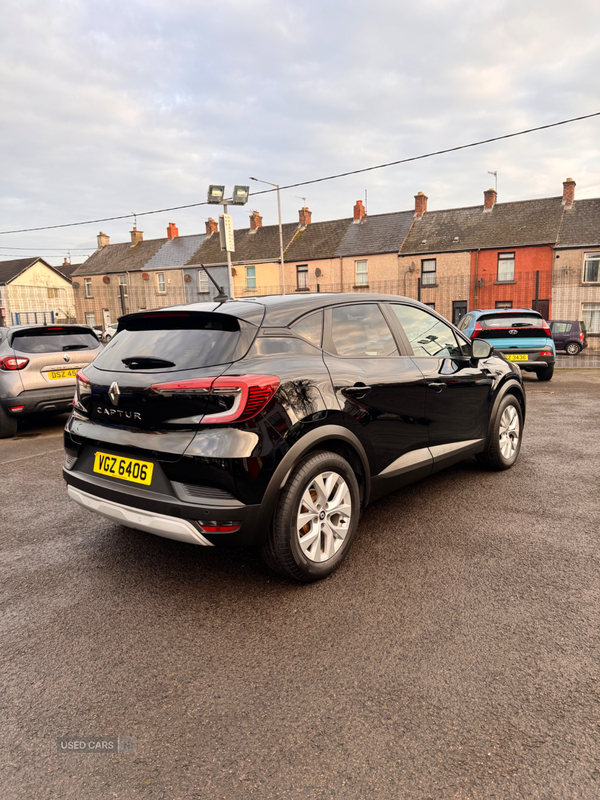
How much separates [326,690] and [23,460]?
5074 millimetres

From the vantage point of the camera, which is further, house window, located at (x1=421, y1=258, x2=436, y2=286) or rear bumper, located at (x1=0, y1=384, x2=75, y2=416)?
house window, located at (x1=421, y1=258, x2=436, y2=286)

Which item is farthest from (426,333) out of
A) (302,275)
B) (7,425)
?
(302,275)

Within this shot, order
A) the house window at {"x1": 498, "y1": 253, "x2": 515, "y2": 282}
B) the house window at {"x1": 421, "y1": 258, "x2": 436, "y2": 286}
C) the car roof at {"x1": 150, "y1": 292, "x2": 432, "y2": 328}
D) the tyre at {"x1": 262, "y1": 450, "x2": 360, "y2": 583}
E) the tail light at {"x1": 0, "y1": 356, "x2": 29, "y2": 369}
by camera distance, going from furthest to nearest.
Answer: the house window at {"x1": 421, "y1": 258, "x2": 436, "y2": 286}
the house window at {"x1": 498, "y1": 253, "x2": 515, "y2": 282}
the tail light at {"x1": 0, "y1": 356, "x2": 29, "y2": 369}
the car roof at {"x1": 150, "y1": 292, "x2": 432, "y2": 328}
the tyre at {"x1": 262, "y1": 450, "x2": 360, "y2": 583}

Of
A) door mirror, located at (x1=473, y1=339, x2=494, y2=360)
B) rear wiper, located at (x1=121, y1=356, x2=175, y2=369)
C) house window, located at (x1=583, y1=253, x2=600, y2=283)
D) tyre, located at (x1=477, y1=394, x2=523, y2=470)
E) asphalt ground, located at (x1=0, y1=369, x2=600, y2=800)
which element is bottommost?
asphalt ground, located at (x1=0, y1=369, x2=600, y2=800)

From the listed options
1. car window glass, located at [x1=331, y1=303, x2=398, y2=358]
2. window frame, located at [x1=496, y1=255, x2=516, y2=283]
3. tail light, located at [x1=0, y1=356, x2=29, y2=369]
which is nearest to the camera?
car window glass, located at [x1=331, y1=303, x2=398, y2=358]

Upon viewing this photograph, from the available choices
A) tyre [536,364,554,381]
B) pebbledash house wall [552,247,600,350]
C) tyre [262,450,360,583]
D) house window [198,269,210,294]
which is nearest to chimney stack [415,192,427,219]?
pebbledash house wall [552,247,600,350]

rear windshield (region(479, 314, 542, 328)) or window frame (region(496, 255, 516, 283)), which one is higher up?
window frame (region(496, 255, 516, 283))

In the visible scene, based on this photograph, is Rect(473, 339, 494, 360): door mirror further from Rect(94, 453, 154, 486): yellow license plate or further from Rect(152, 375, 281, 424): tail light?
Rect(94, 453, 154, 486): yellow license plate

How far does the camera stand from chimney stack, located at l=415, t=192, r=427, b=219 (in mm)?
35031

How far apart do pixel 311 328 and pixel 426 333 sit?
1.37 metres

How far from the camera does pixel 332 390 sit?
3.07 m

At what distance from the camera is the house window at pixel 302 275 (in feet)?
121

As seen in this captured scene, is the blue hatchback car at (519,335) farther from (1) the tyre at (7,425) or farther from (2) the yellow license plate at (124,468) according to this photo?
(2) the yellow license plate at (124,468)

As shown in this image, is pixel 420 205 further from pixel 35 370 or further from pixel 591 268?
pixel 35 370
